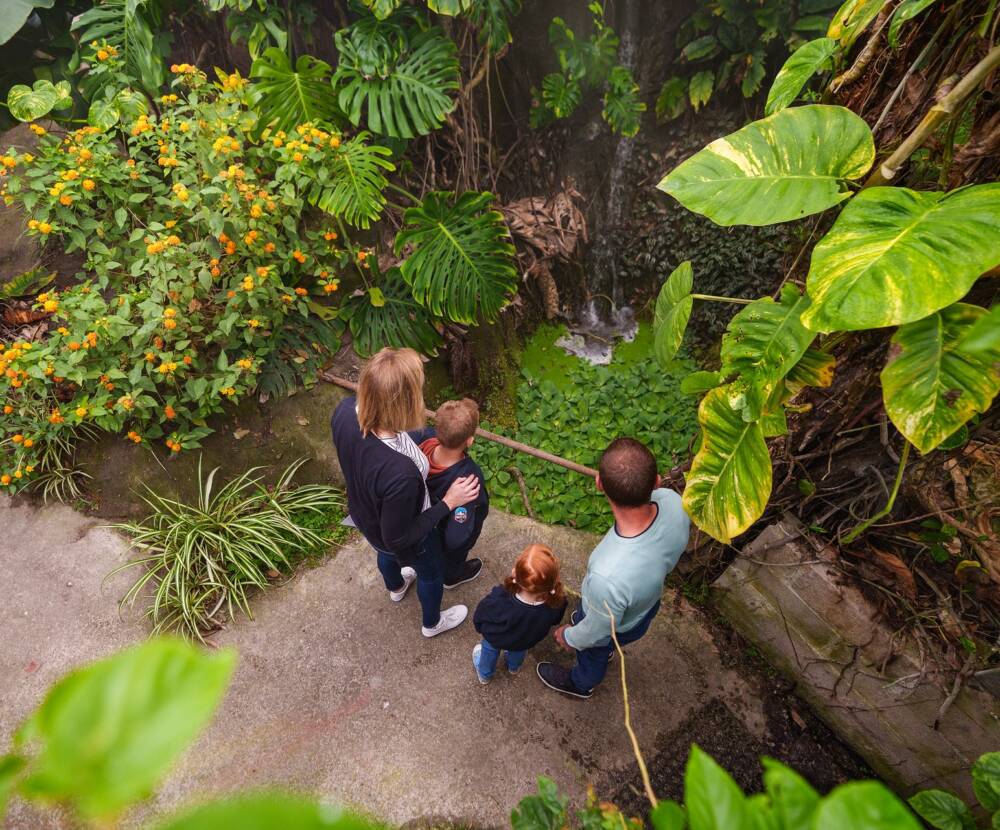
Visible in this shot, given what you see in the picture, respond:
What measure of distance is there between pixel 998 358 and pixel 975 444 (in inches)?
31.0

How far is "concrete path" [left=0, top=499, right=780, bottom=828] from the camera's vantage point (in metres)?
2.14

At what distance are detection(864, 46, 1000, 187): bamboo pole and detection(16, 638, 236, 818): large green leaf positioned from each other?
1630mm

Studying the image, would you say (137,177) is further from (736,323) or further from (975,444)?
(975,444)

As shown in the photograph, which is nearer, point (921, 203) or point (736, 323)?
point (921, 203)

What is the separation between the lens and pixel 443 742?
2.23m

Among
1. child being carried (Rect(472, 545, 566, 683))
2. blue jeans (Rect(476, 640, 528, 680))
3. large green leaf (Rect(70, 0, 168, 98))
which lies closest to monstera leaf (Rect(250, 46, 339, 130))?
large green leaf (Rect(70, 0, 168, 98))

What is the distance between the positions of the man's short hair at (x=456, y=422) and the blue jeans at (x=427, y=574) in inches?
14.3

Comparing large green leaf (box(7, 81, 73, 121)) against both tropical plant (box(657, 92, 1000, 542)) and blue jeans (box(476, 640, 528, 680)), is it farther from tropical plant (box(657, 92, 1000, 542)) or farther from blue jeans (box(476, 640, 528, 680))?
blue jeans (box(476, 640, 528, 680))

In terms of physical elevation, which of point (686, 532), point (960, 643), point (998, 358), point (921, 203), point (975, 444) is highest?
point (921, 203)

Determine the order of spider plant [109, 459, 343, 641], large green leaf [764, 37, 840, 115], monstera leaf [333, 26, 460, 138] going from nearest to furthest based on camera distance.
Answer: large green leaf [764, 37, 840, 115] → spider plant [109, 459, 343, 641] → monstera leaf [333, 26, 460, 138]

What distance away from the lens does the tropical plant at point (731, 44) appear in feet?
10.1

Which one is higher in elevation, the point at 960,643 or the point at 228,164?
the point at 228,164

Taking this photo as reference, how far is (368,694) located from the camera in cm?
238

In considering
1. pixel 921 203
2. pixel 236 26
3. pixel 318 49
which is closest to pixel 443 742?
pixel 921 203
